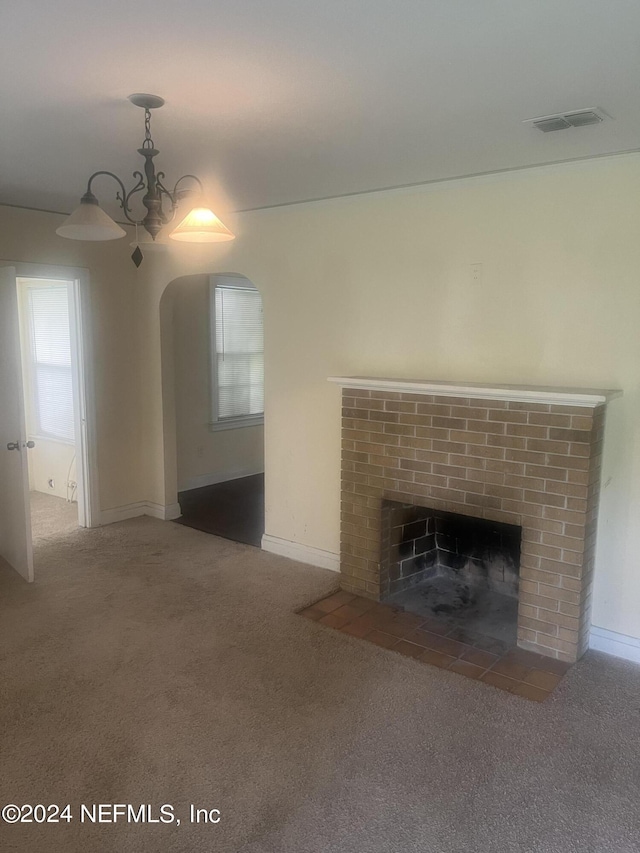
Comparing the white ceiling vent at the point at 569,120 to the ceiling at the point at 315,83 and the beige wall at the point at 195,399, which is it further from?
the beige wall at the point at 195,399

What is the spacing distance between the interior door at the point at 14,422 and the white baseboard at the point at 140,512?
3.62 feet

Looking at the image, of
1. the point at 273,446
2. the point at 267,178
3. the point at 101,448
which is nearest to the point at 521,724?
the point at 273,446

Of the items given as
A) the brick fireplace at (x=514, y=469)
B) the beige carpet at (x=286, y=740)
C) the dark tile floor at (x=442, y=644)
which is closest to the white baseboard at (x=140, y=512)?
the beige carpet at (x=286, y=740)

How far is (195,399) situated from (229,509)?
4.21ft

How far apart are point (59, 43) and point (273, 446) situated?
3.03m

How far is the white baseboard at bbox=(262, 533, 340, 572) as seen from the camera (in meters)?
4.33

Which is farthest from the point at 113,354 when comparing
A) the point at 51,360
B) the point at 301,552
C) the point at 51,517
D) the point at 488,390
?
the point at 488,390

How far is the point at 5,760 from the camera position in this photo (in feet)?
7.80

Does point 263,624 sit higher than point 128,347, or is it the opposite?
point 128,347

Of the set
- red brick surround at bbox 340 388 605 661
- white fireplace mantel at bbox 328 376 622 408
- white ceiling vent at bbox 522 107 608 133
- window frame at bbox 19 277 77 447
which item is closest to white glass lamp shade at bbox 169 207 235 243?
white ceiling vent at bbox 522 107 608 133

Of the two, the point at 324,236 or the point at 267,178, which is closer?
the point at 267,178

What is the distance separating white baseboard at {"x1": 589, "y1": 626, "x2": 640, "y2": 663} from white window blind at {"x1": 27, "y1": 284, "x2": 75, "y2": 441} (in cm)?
461

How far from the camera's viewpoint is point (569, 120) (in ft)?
8.25

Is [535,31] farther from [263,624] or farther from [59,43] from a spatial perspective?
[263,624]
